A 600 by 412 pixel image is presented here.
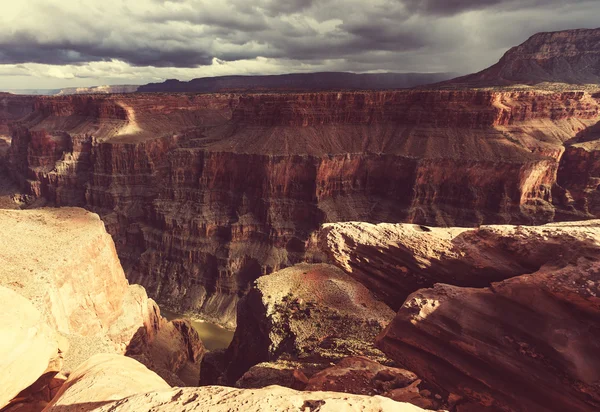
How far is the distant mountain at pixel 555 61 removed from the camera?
12500 cm

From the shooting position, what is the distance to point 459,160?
6281 centimetres

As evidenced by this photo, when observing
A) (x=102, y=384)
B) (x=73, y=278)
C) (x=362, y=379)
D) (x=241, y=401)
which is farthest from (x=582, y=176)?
(x=73, y=278)

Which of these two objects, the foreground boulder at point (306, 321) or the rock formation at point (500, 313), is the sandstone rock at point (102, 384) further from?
the rock formation at point (500, 313)

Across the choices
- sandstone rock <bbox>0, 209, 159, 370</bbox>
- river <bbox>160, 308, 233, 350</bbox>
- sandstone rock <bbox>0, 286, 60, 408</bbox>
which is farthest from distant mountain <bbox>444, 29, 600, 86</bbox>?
sandstone rock <bbox>0, 286, 60, 408</bbox>

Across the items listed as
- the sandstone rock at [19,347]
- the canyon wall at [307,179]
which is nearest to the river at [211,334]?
the canyon wall at [307,179]

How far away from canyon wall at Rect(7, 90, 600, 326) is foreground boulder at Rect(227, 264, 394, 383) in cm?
2622

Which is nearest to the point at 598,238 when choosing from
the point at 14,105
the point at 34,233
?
the point at 34,233

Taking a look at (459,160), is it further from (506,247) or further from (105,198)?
(105,198)

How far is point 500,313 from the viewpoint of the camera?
12.7 meters

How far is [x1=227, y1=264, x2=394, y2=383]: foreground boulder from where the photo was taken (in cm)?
2473

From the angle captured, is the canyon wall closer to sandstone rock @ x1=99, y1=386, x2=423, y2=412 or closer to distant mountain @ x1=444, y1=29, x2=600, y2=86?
sandstone rock @ x1=99, y1=386, x2=423, y2=412

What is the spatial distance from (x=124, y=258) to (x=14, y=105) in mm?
124865

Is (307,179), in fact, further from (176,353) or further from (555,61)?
(555,61)

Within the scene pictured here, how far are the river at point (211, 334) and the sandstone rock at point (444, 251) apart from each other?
38.0m
